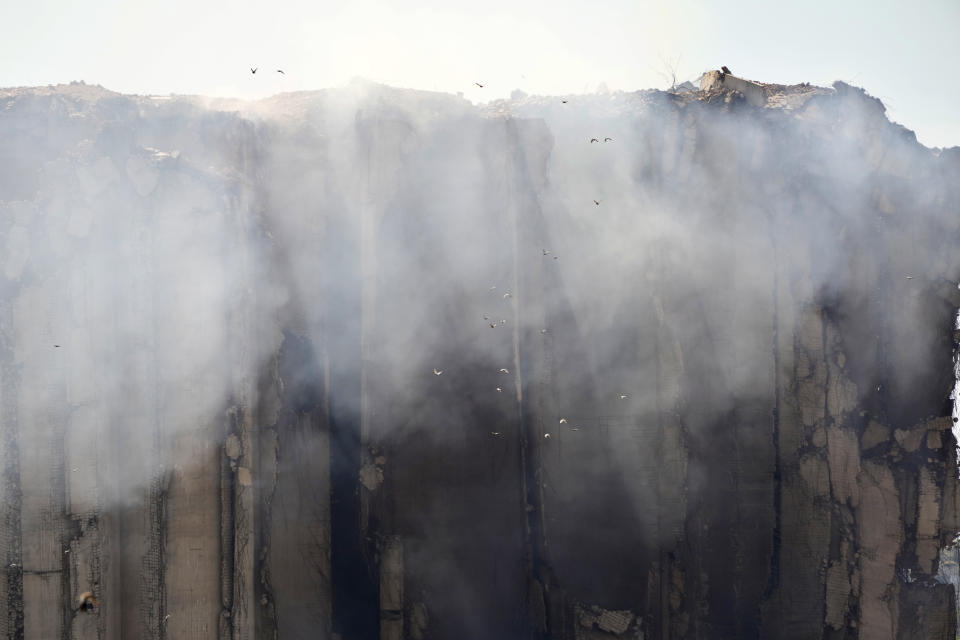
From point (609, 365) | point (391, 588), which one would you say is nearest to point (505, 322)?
point (609, 365)

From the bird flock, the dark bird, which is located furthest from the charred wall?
the dark bird

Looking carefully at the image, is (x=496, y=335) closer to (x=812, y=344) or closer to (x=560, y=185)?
(x=560, y=185)

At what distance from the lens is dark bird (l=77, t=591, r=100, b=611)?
4285mm

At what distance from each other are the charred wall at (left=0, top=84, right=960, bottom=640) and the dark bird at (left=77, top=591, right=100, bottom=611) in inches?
52.0

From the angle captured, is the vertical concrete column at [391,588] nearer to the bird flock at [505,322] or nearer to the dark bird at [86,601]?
the bird flock at [505,322]

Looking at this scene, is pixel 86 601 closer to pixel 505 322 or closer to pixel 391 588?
pixel 391 588

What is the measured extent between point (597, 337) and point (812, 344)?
1751mm

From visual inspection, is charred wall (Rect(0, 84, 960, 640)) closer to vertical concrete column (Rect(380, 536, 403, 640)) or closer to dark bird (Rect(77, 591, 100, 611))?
vertical concrete column (Rect(380, 536, 403, 640))

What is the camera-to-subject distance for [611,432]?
5.67 m

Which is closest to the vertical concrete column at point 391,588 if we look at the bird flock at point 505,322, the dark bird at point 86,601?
the bird flock at point 505,322

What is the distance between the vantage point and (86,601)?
4.32 meters

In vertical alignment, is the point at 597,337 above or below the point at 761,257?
below

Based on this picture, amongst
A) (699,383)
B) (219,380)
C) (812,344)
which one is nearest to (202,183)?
(219,380)

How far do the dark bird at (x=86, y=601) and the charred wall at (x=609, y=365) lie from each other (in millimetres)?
1322
